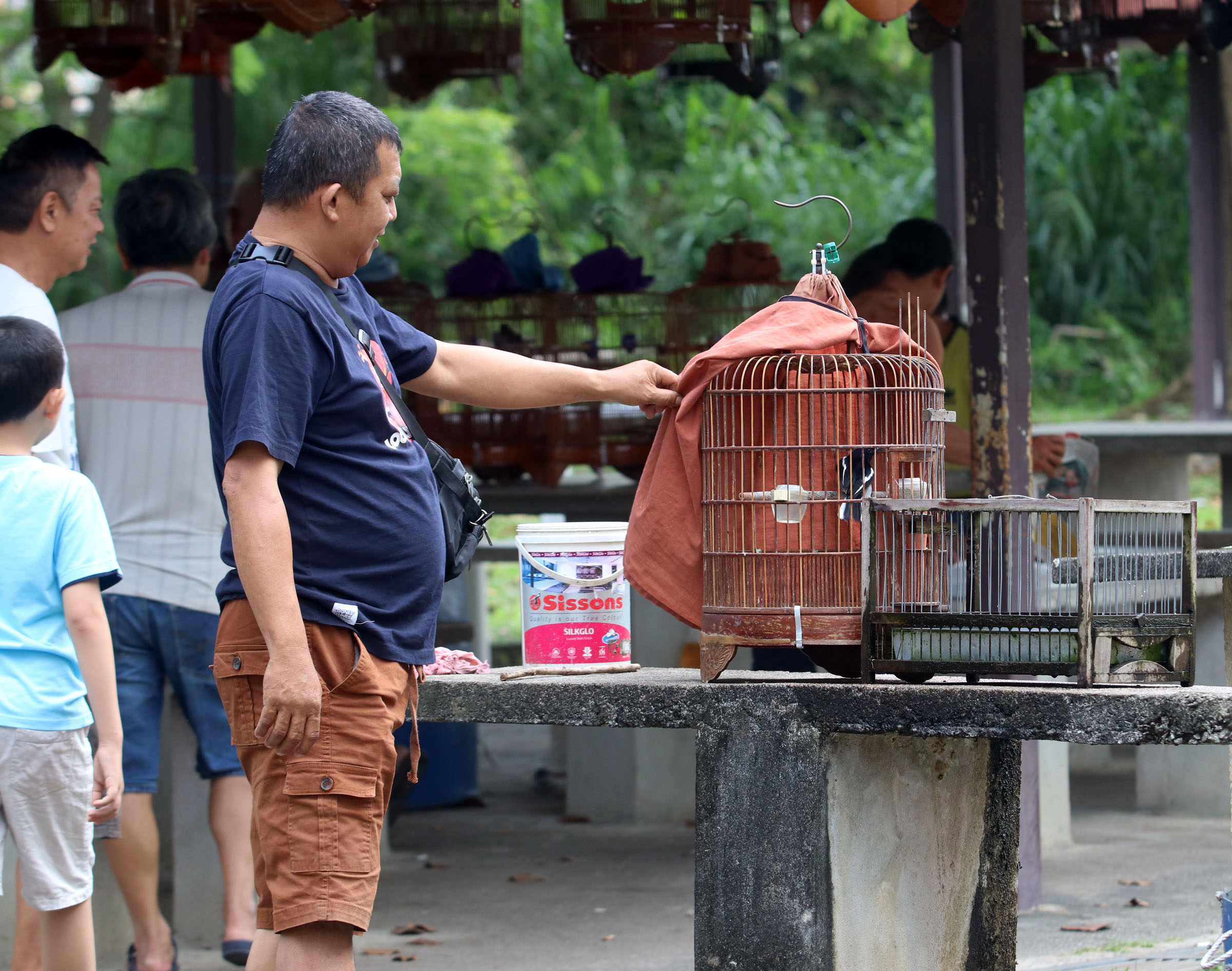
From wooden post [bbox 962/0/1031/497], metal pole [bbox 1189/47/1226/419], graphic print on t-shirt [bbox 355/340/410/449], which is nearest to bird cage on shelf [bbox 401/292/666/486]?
wooden post [bbox 962/0/1031/497]

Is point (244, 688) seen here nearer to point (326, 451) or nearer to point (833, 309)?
point (326, 451)

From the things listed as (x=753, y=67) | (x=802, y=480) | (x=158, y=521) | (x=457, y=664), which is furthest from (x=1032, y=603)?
(x=753, y=67)

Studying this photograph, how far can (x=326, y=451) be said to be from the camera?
281 centimetres

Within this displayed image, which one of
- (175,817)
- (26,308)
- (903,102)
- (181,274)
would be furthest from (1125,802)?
(903,102)

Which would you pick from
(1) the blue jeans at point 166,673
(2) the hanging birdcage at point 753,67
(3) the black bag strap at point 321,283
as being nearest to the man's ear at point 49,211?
(1) the blue jeans at point 166,673

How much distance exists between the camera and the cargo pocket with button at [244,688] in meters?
2.82

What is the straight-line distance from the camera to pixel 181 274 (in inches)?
184

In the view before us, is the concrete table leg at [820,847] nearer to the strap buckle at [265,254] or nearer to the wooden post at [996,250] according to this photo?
the strap buckle at [265,254]

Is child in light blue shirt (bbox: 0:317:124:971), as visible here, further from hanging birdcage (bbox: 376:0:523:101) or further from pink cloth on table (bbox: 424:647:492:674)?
hanging birdcage (bbox: 376:0:523:101)

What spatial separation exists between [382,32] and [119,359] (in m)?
3.22

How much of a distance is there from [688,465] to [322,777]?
102 centimetres

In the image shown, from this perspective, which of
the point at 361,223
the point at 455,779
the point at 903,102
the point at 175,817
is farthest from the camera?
the point at 903,102

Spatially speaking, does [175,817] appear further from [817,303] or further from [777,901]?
[817,303]

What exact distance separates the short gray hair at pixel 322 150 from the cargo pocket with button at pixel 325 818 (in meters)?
0.99
